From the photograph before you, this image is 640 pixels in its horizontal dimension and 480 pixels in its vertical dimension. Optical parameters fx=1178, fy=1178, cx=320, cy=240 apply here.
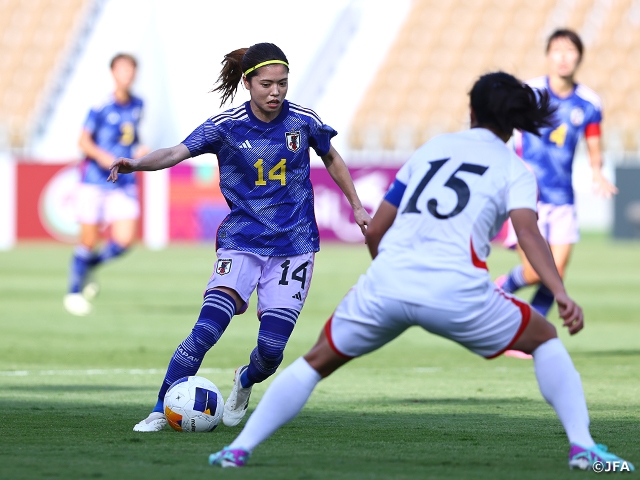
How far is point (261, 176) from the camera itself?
19.2 feet

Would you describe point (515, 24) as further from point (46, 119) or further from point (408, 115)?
point (46, 119)

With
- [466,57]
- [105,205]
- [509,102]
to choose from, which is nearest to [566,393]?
[509,102]

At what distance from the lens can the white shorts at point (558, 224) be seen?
939 centimetres

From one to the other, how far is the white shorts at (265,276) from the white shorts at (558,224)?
12.5ft

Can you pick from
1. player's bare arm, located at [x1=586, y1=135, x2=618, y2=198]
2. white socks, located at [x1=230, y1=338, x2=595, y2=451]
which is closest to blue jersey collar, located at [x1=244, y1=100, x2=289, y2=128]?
white socks, located at [x1=230, y1=338, x2=595, y2=451]

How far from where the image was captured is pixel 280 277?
5.87 m

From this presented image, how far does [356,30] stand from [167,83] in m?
8.49

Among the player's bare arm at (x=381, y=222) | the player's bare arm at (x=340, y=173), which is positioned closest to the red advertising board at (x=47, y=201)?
the player's bare arm at (x=340, y=173)

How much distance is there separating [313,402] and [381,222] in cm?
255

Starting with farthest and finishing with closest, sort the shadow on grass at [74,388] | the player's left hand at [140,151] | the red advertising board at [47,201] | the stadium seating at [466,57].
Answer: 1. the stadium seating at [466,57]
2. the red advertising board at [47,201]
3. the player's left hand at [140,151]
4. the shadow on grass at [74,388]

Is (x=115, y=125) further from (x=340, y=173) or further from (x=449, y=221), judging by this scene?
(x=449, y=221)

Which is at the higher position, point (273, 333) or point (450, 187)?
point (450, 187)

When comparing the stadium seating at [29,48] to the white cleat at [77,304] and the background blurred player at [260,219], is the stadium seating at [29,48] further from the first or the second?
the background blurred player at [260,219]

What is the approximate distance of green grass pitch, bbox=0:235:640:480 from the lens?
15.2 ft
